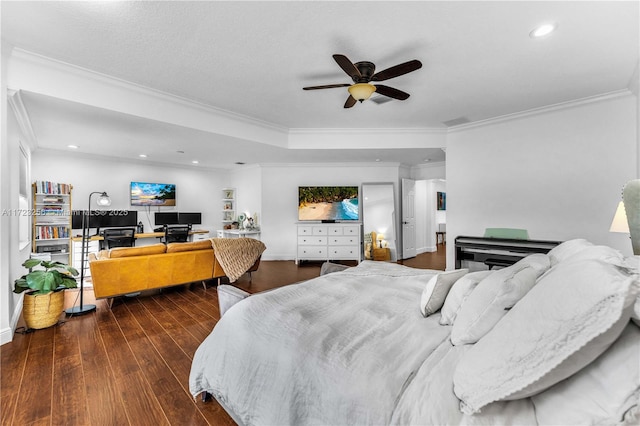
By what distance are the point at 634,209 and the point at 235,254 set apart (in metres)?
4.29

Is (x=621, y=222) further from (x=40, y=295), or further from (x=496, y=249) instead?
(x=40, y=295)

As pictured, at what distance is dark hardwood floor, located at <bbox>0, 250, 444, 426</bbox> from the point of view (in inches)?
67.5

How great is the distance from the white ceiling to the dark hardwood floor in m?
2.37

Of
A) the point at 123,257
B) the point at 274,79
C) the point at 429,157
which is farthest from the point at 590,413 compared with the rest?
the point at 429,157

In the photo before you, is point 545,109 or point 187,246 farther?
point 187,246

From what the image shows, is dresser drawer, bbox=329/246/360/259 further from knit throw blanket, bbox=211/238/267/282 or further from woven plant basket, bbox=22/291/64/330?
woven plant basket, bbox=22/291/64/330

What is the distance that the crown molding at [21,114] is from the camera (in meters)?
2.80

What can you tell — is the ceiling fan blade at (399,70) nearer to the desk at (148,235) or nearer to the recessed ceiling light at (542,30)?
the recessed ceiling light at (542,30)

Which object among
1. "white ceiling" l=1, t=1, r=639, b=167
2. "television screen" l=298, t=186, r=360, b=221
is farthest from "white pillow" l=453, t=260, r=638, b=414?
"television screen" l=298, t=186, r=360, b=221

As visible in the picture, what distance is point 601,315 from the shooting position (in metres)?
0.68

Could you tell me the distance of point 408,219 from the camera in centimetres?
733

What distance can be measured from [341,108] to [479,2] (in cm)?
222

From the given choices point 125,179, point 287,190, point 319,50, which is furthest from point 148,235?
point 319,50

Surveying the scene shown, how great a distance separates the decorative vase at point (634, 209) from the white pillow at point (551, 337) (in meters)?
1.52
